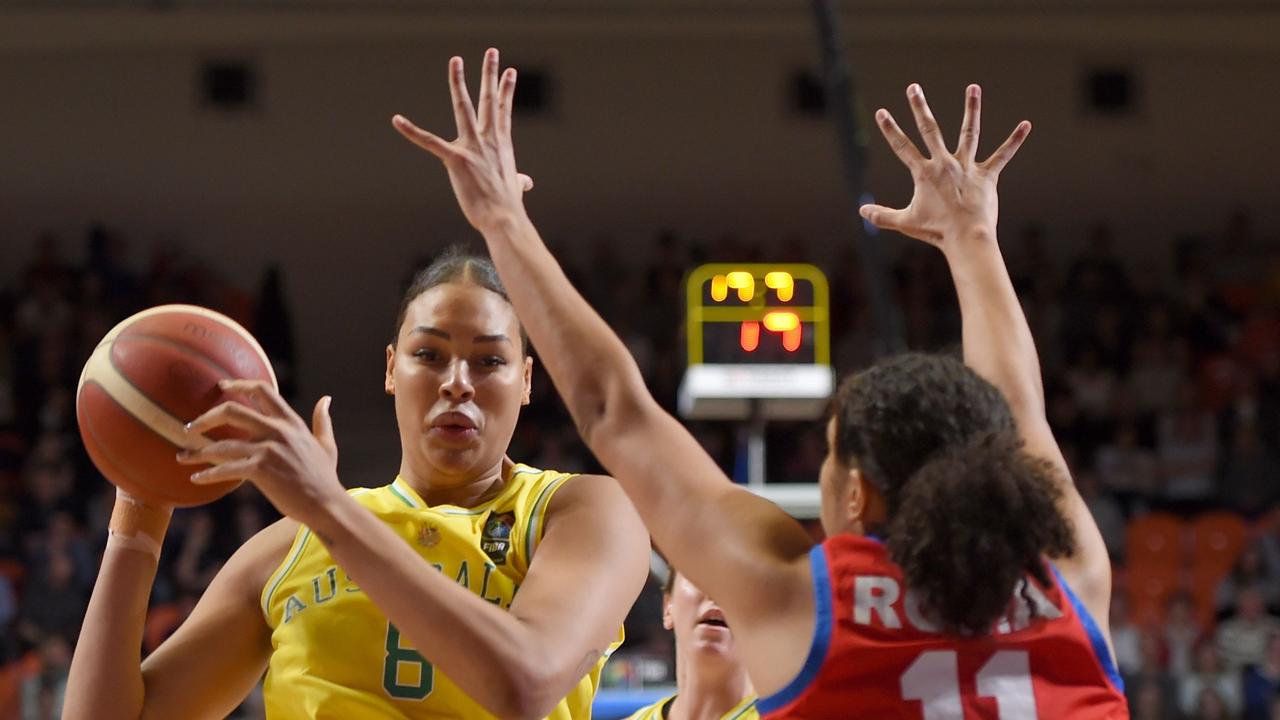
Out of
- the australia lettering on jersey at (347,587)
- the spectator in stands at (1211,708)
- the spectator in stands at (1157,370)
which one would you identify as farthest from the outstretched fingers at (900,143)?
the spectator in stands at (1157,370)

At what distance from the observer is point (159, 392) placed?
7.47ft

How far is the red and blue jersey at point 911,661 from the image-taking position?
1845mm

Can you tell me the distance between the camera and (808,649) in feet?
6.13

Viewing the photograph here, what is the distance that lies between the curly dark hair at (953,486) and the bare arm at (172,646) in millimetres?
1208

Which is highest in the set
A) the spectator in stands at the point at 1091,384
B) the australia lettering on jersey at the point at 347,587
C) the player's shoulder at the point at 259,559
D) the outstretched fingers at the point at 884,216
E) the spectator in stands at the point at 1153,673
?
the spectator in stands at the point at 1091,384

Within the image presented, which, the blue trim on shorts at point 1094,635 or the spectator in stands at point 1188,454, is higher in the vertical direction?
the spectator in stands at point 1188,454

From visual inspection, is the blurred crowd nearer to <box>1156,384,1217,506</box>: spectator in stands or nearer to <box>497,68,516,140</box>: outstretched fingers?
<box>1156,384,1217,506</box>: spectator in stands

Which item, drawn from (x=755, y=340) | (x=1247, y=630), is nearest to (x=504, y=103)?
(x=755, y=340)

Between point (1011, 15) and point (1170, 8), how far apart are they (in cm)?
131

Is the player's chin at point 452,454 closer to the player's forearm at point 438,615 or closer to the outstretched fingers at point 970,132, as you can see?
the player's forearm at point 438,615

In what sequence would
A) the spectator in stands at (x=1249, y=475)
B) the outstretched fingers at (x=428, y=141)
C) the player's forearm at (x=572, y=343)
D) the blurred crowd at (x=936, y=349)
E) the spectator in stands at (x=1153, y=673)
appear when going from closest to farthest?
1. the player's forearm at (x=572, y=343)
2. the outstretched fingers at (x=428, y=141)
3. the spectator in stands at (x=1153, y=673)
4. the blurred crowd at (x=936, y=349)
5. the spectator in stands at (x=1249, y=475)

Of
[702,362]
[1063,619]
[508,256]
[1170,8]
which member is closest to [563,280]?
[508,256]

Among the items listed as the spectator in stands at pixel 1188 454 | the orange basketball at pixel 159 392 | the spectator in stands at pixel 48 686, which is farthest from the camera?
the spectator in stands at pixel 1188 454

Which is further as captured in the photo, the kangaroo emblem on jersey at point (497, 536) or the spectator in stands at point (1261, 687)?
the spectator in stands at point (1261, 687)
